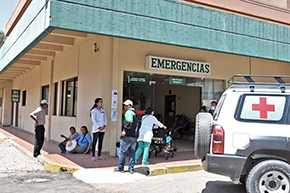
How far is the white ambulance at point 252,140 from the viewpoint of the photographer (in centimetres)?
491

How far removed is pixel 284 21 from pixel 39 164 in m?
10.8

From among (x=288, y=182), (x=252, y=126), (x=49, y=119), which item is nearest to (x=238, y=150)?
(x=252, y=126)

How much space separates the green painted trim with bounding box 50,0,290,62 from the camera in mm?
7180

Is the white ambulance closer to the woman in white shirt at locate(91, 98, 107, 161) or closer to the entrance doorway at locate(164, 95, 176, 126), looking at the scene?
the woman in white shirt at locate(91, 98, 107, 161)

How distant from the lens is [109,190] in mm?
6055

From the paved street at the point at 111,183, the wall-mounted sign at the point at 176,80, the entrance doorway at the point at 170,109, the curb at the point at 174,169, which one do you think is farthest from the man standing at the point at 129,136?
the entrance doorway at the point at 170,109

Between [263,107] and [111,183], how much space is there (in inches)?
145

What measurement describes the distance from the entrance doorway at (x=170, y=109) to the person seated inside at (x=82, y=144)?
27.0 ft

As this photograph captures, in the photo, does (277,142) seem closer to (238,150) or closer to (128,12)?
(238,150)

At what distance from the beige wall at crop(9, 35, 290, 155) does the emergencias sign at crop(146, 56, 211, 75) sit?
0.68ft

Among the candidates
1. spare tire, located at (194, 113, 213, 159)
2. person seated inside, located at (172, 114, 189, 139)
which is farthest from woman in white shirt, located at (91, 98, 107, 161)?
person seated inside, located at (172, 114, 189, 139)

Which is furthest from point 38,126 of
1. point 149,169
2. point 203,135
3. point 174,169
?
point 203,135

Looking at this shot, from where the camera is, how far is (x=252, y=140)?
496 centimetres

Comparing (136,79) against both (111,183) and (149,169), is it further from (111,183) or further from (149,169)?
(111,183)
